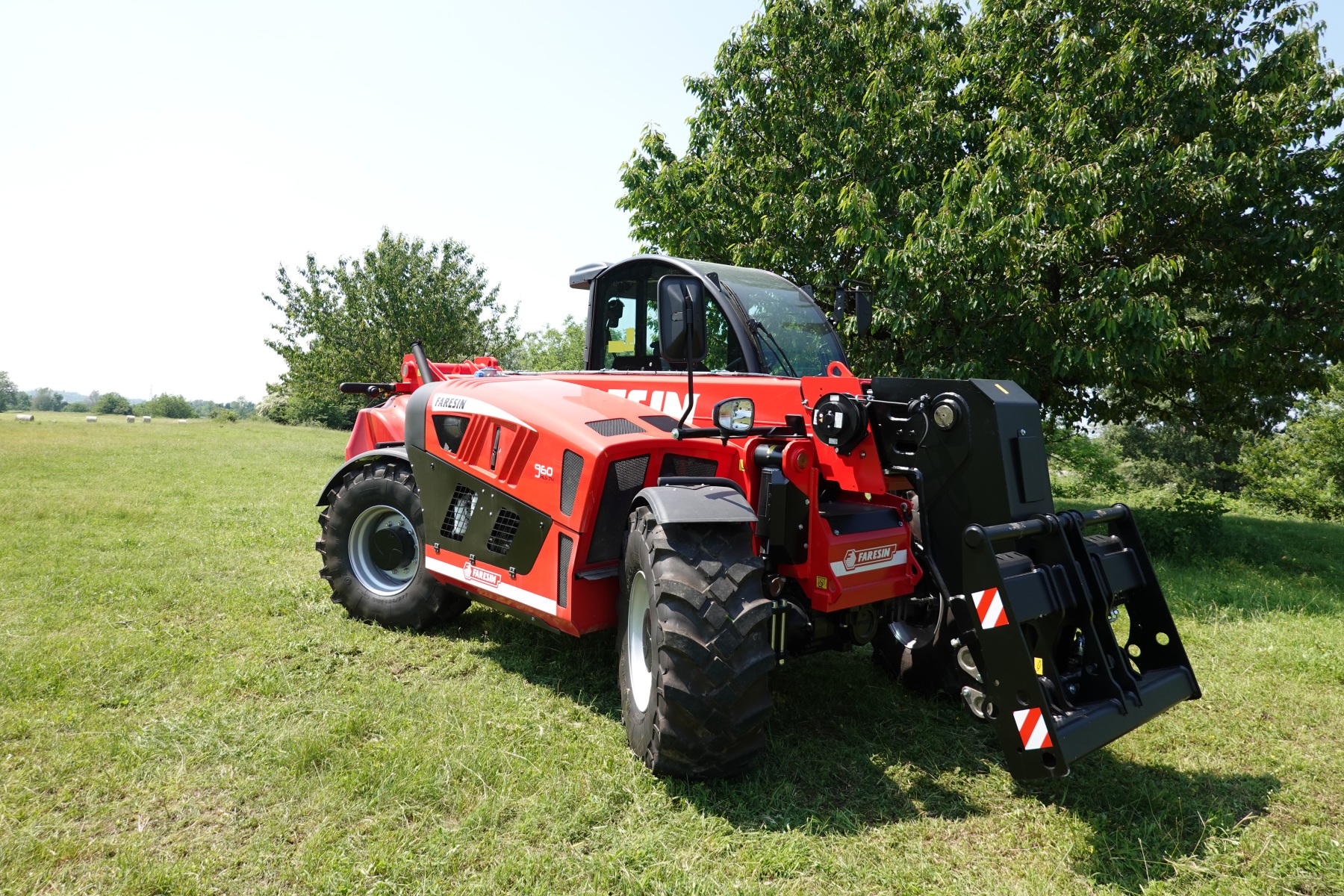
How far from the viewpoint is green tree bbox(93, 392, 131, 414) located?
55.3 meters

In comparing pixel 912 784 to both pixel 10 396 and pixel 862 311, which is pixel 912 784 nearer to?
pixel 862 311

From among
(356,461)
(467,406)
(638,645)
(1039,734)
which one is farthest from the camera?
(356,461)

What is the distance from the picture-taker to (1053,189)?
7.99m

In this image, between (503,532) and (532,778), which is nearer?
(532,778)

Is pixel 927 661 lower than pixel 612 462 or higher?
lower

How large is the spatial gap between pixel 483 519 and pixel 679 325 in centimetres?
179

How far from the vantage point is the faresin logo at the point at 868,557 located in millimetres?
3732

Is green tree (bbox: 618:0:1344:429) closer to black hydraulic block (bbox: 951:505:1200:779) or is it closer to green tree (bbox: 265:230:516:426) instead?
black hydraulic block (bbox: 951:505:1200:779)

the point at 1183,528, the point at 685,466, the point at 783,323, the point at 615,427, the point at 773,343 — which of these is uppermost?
the point at 783,323

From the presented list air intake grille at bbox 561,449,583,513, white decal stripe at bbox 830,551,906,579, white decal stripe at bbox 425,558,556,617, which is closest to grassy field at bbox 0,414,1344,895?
white decal stripe at bbox 425,558,556,617

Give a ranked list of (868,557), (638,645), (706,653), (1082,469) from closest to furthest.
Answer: (706,653)
(868,557)
(638,645)
(1082,469)

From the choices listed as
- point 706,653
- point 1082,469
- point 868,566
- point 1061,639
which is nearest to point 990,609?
point 1061,639

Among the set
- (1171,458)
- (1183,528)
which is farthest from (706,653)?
(1171,458)

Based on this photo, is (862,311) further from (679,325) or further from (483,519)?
(483,519)
